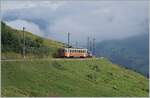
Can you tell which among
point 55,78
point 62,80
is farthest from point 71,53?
point 62,80

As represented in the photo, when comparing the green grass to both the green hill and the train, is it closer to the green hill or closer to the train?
the green hill

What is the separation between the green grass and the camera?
169 ft

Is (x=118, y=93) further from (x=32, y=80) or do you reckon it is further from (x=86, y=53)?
(x=86, y=53)

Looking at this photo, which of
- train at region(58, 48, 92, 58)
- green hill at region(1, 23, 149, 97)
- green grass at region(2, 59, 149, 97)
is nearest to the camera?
green grass at region(2, 59, 149, 97)

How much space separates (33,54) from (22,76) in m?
21.5

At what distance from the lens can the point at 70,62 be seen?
235 ft

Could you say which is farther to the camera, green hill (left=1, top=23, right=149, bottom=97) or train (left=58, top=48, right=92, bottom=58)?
train (left=58, top=48, right=92, bottom=58)

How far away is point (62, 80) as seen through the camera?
5766cm

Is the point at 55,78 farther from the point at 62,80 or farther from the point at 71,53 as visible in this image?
the point at 71,53

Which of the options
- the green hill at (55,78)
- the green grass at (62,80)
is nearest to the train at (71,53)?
the green hill at (55,78)

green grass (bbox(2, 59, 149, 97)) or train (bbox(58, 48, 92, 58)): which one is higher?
train (bbox(58, 48, 92, 58))

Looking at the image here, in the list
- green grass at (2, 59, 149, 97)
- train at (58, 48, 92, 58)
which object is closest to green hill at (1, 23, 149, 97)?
green grass at (2, 59, 149, 97)

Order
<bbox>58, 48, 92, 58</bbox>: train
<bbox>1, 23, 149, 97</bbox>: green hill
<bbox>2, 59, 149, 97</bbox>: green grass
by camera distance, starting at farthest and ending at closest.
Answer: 1. <bbox>58, 48, 92, 58</bbox>: train
2. <bbox>1, 23, 149, 97</bbox>: green hill
3. <bbox>2, 59, 149, 97</bbox>: green grass

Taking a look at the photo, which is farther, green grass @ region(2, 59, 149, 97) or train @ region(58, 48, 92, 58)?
train @ region(58, 48, 92, 58)
